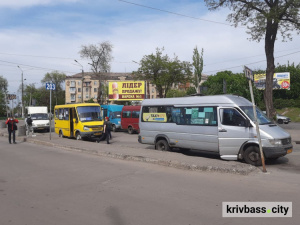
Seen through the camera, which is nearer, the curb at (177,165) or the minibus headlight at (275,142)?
the curb at (177,165)

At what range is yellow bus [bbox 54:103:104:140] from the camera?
1805 centimetres

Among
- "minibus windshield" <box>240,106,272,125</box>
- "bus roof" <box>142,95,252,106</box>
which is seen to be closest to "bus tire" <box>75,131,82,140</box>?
"bus roof" <box>142,95,252,106</box>

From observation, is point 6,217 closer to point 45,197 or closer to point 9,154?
point 45,197

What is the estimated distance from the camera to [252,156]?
929cm

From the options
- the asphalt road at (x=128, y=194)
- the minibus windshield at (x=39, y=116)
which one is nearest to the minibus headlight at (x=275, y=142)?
the asphalt road at (x=128, y=194)

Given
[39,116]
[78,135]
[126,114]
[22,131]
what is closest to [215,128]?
[78,135]

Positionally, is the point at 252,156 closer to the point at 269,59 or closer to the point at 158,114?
the point at 158,114

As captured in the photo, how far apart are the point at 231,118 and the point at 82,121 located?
36.0ft

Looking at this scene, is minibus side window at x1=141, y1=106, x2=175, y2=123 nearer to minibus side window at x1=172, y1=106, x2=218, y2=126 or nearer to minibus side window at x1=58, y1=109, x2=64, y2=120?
minibus side window at x1=172, y1=106, x2=218, y2=126

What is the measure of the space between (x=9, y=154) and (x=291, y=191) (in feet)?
37.7

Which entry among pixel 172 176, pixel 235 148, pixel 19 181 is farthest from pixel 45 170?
pixel 235 148

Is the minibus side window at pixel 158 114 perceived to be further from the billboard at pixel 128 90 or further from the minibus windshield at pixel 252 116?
the billboard at pixel 128 90

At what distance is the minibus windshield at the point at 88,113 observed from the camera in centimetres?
1848

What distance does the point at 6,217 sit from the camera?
5051 mm
